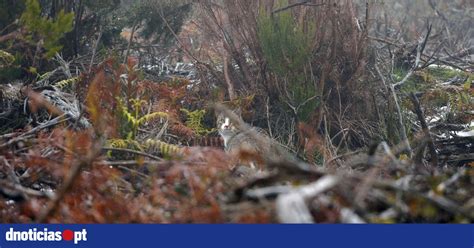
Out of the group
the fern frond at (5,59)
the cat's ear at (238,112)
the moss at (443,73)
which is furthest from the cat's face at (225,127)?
the moss at (443,73)

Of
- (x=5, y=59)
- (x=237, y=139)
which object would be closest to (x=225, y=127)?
(x=237, y=139)

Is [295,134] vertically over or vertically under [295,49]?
under

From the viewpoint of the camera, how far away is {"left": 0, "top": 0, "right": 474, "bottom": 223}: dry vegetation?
7.40 ft

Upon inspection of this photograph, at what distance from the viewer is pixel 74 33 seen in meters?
5.77

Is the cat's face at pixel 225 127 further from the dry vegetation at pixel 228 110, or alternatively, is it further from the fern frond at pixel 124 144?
the fern frond at pixel 124 144

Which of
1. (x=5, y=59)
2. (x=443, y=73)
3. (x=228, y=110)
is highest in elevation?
(x=5, y=59)

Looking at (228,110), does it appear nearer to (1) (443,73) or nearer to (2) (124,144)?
(2) (124,144)

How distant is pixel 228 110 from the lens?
268 cm

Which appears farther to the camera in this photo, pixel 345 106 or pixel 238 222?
pixel 345 106

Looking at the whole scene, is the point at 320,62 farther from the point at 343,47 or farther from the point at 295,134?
the point at 295,134

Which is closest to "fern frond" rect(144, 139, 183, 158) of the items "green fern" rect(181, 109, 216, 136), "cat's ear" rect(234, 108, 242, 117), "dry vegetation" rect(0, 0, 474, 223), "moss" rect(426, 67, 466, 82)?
"dry vegetation" rect(0, 0, 474, 223)

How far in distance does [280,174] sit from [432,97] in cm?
398

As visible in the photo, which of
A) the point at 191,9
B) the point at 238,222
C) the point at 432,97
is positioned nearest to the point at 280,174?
the point at 238,222

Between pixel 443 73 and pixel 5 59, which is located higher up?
pixel 5 59
